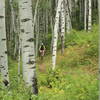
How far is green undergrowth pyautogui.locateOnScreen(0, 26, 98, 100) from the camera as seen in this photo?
20.8ft

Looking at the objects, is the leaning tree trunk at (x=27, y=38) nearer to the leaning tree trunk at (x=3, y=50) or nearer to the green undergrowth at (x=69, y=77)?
the green undergrowth at (x=69, y=77)

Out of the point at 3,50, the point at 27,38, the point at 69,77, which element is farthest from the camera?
the point at 69,77

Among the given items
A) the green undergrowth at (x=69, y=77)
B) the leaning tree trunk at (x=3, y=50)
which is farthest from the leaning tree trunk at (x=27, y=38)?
the leaning tree trunk at (x=3, y=50)

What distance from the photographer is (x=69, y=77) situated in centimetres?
1076

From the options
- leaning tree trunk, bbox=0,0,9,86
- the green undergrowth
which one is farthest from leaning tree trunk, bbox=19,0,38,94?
leaning tree trunk, bbox=0,0,9,86

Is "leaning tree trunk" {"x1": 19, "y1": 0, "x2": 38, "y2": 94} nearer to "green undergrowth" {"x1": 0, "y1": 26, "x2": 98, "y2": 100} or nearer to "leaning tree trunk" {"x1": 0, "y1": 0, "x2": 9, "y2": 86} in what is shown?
Result: "green undergrowth" {"x1": 0, "y1": 26, "x2": 98, "y2": 100}

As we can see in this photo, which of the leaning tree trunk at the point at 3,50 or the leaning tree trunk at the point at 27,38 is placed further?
the leaning tree trunk at the point at 3,50

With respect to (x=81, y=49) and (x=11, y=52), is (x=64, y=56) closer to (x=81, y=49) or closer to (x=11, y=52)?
(x=81, y=49)

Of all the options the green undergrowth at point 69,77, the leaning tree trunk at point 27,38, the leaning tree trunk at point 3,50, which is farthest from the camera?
the leaning tree trunk at point 3,50

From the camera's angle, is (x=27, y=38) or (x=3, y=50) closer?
(x=27, y=38)

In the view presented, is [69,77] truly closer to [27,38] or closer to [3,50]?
[3,50]

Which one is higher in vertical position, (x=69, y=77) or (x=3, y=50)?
(x=3, y=50)

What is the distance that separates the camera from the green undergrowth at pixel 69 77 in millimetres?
6352

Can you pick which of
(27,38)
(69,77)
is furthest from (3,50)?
(69,77)
